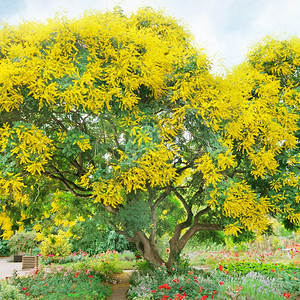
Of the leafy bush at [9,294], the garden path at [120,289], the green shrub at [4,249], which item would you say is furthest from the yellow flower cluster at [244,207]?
the green shrub at [4,249]

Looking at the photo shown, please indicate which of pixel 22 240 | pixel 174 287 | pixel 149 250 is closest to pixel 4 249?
pixel 22 240

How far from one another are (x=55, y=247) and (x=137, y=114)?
10582mm

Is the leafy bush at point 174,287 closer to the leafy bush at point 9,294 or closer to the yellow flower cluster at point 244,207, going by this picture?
the yellow flower cluster at point 244,207

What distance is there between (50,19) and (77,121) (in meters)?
1.95

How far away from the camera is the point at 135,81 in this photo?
6031 mm

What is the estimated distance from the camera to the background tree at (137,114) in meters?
5.61

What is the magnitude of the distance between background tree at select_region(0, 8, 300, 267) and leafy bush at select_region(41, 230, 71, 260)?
772 cm

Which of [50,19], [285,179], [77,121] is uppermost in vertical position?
[50,19]

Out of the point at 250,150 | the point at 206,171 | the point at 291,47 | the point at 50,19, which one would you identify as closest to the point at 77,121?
the point at 50,19

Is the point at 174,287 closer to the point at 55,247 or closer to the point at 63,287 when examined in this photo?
the point at 63,287

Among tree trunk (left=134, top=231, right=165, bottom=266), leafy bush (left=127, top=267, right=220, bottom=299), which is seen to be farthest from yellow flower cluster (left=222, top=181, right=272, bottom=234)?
tree trunk (left=134, top=231, right=165, bottom=266)

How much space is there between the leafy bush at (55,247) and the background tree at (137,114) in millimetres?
7721

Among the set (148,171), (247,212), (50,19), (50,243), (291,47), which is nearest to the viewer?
(148,171)

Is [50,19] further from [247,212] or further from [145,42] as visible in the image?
[247,212]
